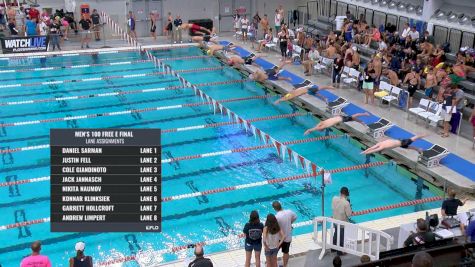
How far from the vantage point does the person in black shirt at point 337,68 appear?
1612 centimetres

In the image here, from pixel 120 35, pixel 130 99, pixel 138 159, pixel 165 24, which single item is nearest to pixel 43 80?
pixel 130 99

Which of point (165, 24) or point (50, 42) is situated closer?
point (50, 42)

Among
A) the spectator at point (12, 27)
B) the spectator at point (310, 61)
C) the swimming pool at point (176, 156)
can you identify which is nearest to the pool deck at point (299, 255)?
the swimming pool at point (176, 156)

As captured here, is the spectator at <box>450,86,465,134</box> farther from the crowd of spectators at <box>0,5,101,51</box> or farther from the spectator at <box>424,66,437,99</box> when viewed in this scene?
the crowd of spectators at <box>0,5,101,51</box>

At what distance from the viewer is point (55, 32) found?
21.9m

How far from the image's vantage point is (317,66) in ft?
58.0

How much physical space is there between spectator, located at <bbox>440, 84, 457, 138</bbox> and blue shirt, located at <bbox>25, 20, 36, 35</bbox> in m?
15.6

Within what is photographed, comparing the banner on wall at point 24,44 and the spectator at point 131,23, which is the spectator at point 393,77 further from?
the banner on wall at point 24,44

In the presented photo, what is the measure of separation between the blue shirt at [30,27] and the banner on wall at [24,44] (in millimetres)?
800

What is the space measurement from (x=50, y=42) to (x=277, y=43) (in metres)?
8.88

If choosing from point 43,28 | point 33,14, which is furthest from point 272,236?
point 33,14

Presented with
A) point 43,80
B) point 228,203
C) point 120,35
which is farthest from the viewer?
point 120,35

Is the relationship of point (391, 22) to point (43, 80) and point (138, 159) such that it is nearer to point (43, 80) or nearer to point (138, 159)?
point (43, 80)

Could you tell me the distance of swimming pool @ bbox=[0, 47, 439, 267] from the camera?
939 cm
